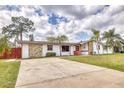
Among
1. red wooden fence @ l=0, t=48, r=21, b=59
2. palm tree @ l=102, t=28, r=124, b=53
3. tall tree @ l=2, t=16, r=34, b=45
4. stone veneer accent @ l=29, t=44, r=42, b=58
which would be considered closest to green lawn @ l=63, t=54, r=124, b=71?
stone veneer accent @ l=29, t=44, r=42, b=58

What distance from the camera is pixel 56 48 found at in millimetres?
20266

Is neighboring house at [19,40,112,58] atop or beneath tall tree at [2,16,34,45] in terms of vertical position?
beneath

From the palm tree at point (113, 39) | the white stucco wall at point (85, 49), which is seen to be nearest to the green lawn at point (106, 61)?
the white stucco wall at point (85, 49)

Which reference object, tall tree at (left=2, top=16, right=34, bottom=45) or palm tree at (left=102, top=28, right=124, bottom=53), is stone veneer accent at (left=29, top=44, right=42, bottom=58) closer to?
tall tree at (left=2, top=16, right=34, bottom=45)

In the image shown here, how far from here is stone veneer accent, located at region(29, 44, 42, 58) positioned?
17969mm

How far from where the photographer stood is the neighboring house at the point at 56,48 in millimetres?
17734

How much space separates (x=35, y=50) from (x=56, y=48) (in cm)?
296

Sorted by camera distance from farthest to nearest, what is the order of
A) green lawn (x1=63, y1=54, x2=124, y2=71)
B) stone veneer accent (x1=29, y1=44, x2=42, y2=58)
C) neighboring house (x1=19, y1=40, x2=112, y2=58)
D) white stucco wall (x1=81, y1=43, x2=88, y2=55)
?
white stucco wall (x1=81, y1=43, x2=88, y2=55) → stone veneer accent (x1=29, y1=44, x2=42, y2=58) → neighboring house (x1=19, y1=40, x2=112, y2=58) → green lawn (x1=63, y1=54, x2=124, y2=71)

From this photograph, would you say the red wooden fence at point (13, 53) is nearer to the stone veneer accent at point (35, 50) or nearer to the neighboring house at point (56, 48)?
the neighboring house at point (56, 48)
